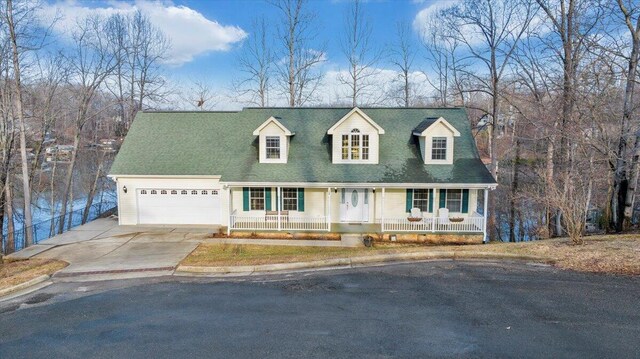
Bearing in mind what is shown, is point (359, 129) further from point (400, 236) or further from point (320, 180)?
point (400, 236)

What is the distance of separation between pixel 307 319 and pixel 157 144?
15337 millimetres

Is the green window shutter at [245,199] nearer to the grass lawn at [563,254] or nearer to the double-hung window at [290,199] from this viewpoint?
the double-hung window at [290,199]

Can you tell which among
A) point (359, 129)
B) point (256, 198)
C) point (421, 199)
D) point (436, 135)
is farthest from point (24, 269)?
point (436, 135)

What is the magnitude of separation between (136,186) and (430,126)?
Result: 14.0 meters

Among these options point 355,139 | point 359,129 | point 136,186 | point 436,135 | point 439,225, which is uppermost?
point 359,129

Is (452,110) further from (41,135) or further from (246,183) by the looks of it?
(41,135)

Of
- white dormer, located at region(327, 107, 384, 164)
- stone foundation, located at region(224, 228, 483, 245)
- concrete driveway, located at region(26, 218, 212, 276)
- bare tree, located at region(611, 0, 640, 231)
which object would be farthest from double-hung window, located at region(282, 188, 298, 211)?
bare tree, located at region(611, 0, 640, 231)

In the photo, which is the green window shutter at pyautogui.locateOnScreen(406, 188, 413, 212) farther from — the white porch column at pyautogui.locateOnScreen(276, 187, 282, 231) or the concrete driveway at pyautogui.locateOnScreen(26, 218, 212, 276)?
the concrete driveway at pyautogui.locateOnScreen(26, 218, 212, 276)

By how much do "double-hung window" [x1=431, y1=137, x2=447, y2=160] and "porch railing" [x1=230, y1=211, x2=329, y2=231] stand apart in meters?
5.85

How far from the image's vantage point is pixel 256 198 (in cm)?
1873

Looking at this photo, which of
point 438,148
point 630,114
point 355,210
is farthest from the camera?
point 355,210

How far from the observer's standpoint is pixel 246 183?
58.0 feet

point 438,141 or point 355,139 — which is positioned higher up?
point 355,139

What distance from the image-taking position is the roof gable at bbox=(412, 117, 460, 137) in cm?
1800
